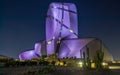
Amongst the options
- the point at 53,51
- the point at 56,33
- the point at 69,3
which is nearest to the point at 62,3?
the point at 69,3

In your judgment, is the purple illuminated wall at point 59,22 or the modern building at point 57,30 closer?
the modern building at point 57,30

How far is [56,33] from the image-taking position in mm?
80312

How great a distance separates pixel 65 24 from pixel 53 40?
5.71 meters

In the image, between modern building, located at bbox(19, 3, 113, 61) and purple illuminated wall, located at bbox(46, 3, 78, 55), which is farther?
purple illuminated wall, located at bbox(46, 3, 78, 55)

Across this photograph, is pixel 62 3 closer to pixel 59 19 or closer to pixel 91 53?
pixel 59 19

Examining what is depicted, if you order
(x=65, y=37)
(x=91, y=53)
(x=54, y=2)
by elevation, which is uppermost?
(x=54, y=2)

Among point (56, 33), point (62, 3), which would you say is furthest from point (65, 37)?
point (62, 3)

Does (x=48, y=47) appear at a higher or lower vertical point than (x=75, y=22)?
lower

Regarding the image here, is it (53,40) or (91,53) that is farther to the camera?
(53,40)

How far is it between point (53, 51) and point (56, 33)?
5624 millimetres

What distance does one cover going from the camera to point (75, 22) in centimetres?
8256

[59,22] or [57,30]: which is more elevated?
[59,22]

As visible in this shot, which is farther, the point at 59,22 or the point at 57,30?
the point at 59,22

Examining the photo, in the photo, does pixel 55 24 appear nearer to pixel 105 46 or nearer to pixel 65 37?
pixel 65 37
